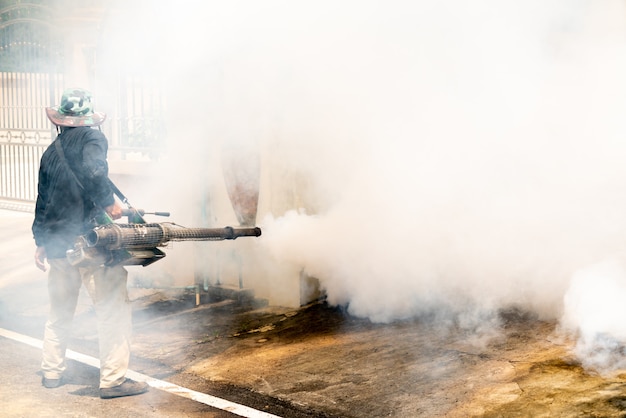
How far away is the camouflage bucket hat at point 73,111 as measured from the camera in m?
5.67

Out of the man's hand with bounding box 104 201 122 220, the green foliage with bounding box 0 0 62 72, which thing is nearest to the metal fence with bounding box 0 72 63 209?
the green foliage with bounding box 0 0 62 72

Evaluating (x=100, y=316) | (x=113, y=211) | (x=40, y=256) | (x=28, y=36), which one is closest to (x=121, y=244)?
(x=113, y=211)

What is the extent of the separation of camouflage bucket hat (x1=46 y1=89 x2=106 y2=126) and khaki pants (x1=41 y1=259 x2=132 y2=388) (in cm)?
88

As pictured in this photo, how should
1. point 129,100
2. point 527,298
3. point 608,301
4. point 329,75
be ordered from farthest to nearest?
1. point 129,100
2. point 329,75
3. point 527,298
4. point 608,301

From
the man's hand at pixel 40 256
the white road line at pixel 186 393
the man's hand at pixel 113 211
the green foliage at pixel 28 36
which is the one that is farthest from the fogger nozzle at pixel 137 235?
the green foliage at pixel 28 36

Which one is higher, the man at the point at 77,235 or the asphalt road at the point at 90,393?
the man at the point at 77,235

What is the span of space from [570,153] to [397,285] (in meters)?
1.64

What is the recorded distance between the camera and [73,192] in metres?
5.61

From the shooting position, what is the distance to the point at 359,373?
573 centimetres

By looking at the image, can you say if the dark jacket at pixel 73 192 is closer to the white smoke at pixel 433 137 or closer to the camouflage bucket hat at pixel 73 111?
the camouflage bucket hat at pixel 73 111

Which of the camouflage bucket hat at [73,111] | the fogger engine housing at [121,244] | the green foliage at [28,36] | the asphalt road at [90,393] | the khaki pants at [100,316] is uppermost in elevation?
the green foliage at [28,36]

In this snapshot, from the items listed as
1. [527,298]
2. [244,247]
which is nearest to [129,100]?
[244,247]

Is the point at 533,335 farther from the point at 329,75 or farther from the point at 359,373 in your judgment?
the point at 329,75

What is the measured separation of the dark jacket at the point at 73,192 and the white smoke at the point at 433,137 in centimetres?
202
